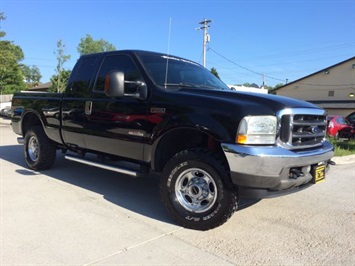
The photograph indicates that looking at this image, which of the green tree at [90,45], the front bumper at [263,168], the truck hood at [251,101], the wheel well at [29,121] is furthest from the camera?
the green tree at [90,45]

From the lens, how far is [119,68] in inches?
197

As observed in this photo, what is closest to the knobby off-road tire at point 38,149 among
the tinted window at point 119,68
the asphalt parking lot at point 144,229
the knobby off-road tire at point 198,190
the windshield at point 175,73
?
the asphalt parking lot at point 144,229

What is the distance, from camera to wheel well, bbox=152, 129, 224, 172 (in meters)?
4.16

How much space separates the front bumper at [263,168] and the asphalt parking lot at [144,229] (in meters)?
0.57

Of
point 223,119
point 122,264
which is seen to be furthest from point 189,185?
point 122,264

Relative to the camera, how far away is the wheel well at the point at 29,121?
6715 mm

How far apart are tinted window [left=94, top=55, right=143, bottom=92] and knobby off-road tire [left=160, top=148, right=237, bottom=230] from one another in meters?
1.34

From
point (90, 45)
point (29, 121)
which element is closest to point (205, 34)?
point (29, 121)

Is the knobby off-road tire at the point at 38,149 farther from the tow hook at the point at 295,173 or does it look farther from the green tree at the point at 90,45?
the green tree at the point at 90,45

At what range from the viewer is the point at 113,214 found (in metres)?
4.32

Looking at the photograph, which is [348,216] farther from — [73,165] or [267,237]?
[73,165]

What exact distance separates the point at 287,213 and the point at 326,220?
0.47m

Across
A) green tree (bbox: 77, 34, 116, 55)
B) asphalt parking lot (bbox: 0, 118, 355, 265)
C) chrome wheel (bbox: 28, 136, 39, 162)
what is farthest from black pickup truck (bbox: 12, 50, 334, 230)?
green tree (bbox: 77, 34, 116, 55)

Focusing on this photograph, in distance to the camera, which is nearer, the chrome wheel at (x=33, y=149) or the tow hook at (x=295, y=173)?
the tow hook at (x=295, y=173)
